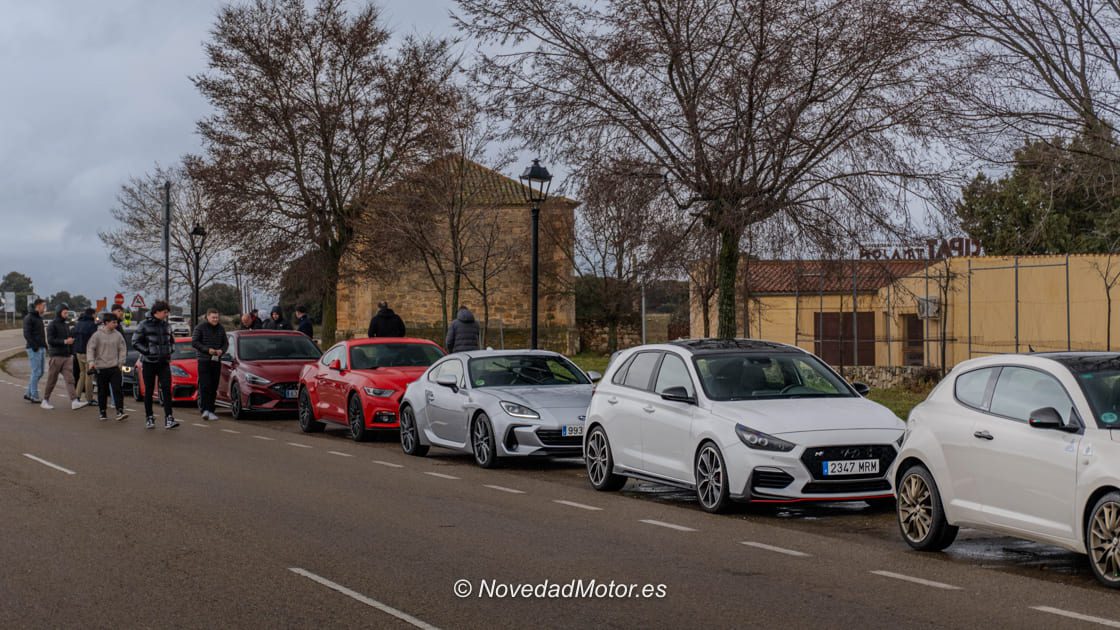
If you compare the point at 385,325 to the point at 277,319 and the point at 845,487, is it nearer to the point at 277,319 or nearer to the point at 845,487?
the point at 277,319

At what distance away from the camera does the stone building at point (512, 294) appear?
58188 mm

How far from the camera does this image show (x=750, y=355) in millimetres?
12477

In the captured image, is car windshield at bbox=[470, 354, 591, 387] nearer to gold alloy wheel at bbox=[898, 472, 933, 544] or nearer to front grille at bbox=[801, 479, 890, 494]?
front grille at bbox=[801, 479, 890, 494]

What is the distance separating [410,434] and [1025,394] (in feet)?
33.0

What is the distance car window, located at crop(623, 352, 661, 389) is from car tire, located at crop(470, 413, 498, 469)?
2562 millimetres

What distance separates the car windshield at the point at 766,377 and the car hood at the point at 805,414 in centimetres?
20

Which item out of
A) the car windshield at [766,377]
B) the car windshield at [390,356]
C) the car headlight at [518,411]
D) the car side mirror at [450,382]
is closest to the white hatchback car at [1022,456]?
the car windshield at [766,377]

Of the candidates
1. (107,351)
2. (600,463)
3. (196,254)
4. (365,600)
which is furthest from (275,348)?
(196,254)

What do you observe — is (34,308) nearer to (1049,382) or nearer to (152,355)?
(152,355)

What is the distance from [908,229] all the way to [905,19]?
2981mm

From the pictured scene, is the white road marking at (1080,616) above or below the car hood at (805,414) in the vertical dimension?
below

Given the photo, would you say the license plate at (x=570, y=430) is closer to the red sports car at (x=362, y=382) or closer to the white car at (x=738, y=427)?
the white car at (x=738, y=427)

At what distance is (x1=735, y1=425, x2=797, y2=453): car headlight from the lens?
35.6 feet

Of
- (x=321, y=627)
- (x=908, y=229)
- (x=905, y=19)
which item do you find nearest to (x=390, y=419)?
(x=908, y=229)
